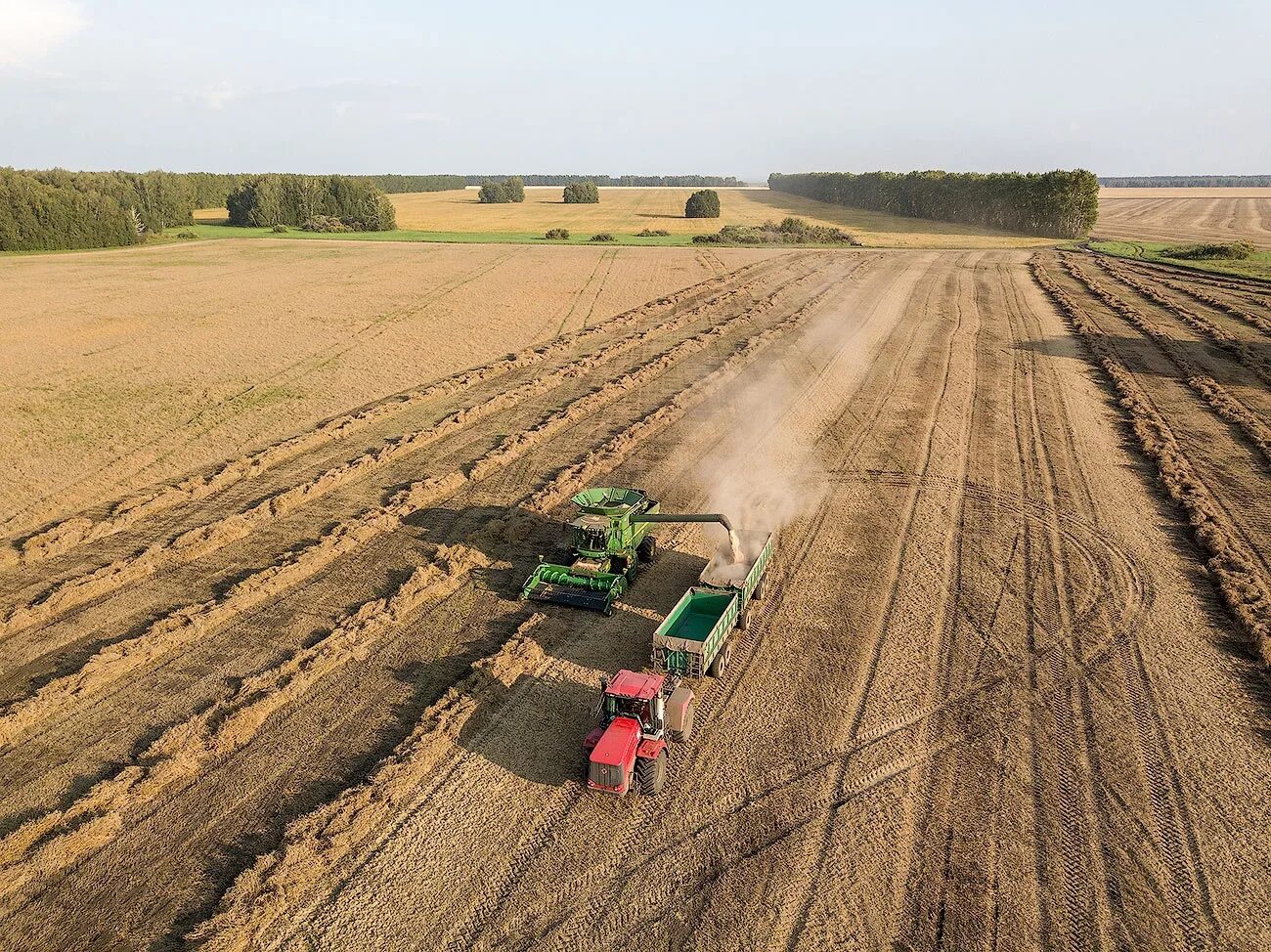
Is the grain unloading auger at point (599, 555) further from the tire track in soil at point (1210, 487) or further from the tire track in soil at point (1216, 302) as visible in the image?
the tire track in soil at point (1216, 302)

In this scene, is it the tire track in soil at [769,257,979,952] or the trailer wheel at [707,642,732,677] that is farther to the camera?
the trailer wheel at [707,642,732,677]

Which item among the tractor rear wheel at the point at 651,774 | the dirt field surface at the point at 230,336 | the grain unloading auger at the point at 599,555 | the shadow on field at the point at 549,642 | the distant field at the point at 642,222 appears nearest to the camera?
the tractor rear wheel at the point at 651,774

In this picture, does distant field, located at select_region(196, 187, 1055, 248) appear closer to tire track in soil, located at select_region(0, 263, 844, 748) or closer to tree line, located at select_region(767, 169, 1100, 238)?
tree line, located at select_region(767, 169, 1100, 238)

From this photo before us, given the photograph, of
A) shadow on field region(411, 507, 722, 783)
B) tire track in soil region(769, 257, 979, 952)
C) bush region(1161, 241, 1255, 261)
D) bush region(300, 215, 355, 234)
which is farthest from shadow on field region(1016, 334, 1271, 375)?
bush region(300, 215, 355, 234)

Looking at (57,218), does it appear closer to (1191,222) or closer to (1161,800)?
(1161,800)

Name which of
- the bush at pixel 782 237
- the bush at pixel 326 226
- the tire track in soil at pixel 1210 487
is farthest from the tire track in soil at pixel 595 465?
the bush at pixel 326 226

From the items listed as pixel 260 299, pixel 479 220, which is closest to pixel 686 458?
pixel 260 299
